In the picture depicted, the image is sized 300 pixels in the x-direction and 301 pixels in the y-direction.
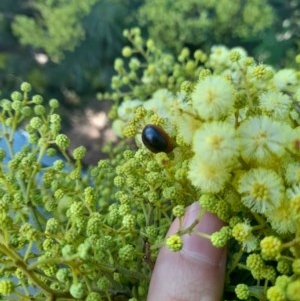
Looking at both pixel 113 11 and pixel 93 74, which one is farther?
pixel 93 74

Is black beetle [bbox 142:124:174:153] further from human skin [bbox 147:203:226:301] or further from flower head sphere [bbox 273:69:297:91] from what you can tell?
flower head sphere [bbox 273:69:297:91]

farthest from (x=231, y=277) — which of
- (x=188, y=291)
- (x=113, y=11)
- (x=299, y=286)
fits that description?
(x=113, y=11)

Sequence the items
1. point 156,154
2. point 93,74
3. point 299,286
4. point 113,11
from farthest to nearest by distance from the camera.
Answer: point 93,74 → point 113,11 → point 156,154 → point 299,286

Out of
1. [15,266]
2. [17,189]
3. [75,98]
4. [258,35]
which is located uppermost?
[75,98]

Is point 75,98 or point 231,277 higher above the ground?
point 75,98

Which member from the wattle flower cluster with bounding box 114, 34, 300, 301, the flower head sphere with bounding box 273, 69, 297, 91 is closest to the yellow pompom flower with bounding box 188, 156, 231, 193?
the wattle flower cluster with bounding box 114, 34, 300, 301

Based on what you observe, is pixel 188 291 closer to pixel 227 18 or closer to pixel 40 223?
pixel 40 223

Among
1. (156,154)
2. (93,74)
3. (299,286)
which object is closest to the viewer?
(299,286)
